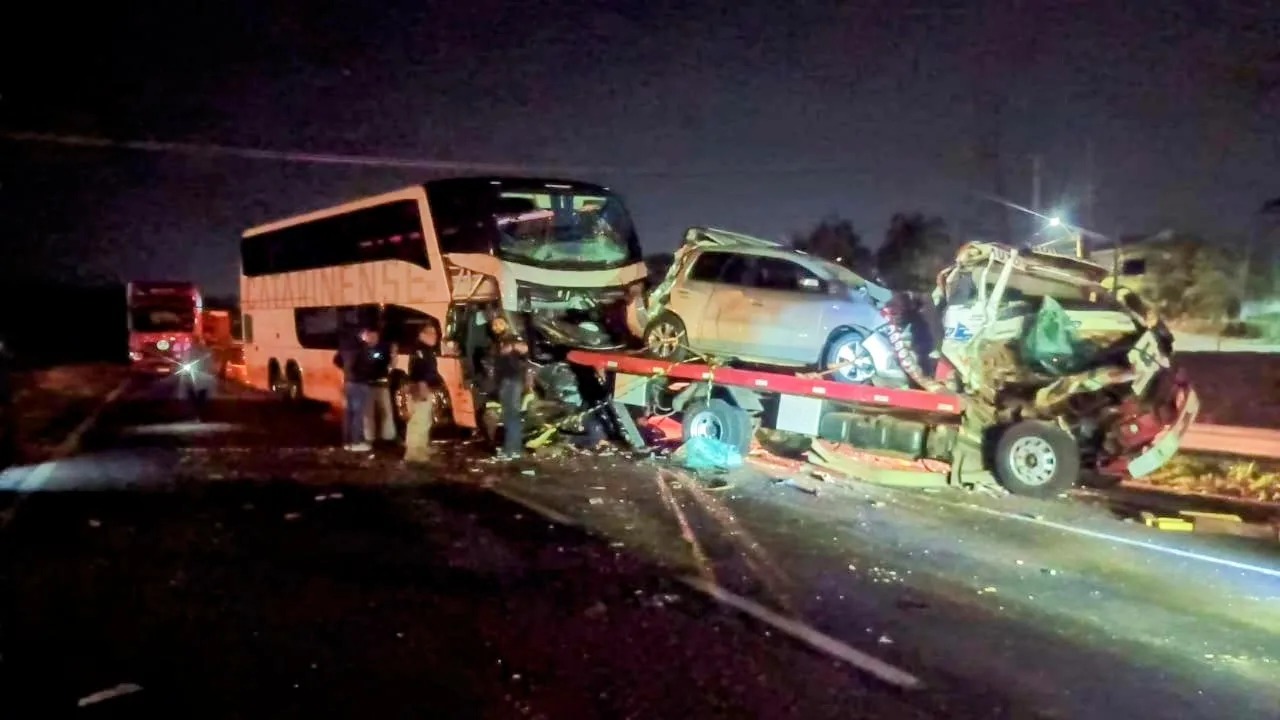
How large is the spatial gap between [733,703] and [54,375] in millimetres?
39635

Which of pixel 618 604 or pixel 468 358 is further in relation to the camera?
pixel 468 358

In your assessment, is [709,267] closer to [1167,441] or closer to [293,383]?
[1167,441]

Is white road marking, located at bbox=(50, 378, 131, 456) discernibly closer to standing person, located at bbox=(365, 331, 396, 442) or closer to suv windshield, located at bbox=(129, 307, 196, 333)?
standing person, located at bbox=(365, 331, 396, 442)

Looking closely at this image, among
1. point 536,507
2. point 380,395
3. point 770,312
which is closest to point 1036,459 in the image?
point 770,312

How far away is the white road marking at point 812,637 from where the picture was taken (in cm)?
601

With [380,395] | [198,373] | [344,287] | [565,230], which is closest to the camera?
[380,395]

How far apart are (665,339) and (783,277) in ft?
5.63

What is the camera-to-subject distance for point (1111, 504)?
11.9 meters

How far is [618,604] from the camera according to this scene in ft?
24.3

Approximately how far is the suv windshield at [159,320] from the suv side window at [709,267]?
26550 mm

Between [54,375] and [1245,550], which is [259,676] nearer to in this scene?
[1245,550]

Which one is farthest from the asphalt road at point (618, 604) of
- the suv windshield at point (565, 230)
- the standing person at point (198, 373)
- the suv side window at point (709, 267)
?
the standing person at point (198, 373)

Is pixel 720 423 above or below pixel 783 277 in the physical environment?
below

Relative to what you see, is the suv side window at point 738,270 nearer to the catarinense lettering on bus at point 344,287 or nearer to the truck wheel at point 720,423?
the truck wheel at point 720,423
